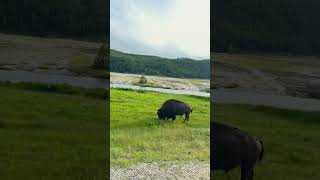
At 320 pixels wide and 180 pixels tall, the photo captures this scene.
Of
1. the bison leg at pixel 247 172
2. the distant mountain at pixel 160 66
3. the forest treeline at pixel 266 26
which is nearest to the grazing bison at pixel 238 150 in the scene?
the bison leg at pixel 247 172

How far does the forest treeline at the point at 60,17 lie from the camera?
7574mm

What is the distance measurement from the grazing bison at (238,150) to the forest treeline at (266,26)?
1277 millimetres

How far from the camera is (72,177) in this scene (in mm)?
7289

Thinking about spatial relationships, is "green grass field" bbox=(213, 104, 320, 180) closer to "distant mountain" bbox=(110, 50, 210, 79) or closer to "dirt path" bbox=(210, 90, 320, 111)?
"dirt path" bbox=(210, 90, 320, 111)

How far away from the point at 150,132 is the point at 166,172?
69 cm

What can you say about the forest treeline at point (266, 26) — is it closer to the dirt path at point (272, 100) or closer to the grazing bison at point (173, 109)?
the dirt path at point (272, 100)

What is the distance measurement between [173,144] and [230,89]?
1348 millimetres

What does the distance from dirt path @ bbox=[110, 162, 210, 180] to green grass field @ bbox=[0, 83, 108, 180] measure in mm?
501

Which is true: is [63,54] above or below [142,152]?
above

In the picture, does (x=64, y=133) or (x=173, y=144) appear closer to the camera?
(x=64, y=133)

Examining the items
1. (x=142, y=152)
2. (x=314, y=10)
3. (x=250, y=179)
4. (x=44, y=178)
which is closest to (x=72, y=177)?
(x=44, y=178)

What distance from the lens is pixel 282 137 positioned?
743 centimetres

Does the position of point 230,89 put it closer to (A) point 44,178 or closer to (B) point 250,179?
(B) point 250,179

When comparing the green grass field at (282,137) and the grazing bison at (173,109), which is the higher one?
the grazing bison at (173,109)
